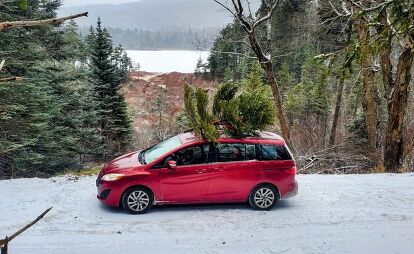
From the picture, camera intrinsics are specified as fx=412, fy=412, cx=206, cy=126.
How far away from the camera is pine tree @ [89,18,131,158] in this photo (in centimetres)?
2819

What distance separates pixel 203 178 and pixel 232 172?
26.2 inches

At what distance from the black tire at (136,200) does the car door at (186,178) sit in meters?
0.36

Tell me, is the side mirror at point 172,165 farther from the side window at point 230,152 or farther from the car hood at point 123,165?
the side window at point 230,152

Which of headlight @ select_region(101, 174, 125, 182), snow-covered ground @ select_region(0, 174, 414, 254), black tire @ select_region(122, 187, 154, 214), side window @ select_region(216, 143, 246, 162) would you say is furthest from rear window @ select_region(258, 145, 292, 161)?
headlight @ select_region(101, 174, 125, 182)

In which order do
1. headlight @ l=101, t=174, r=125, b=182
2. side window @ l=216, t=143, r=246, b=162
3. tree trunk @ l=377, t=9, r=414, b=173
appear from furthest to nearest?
tree trunk @ l=377, t=9, r=414, b=173, side window @ l=216, t=143, r=246, b=162, headlight @ l=101, t=174, r=125, b=182

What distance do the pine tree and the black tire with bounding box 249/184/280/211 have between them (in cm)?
1978

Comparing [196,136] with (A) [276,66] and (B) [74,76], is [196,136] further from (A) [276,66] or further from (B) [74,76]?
(A) [276,66]

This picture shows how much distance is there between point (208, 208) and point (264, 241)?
1867 mm

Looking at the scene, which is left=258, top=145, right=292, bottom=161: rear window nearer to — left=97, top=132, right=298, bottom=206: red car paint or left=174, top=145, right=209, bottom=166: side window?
left=97, top=132, right=298, bottom=206: red car paint

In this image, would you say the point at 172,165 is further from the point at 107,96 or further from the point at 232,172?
the point at 107,96

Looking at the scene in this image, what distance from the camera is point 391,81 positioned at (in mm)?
14586

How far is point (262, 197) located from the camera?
929 centimetres

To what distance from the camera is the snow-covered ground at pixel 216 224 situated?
7.65m

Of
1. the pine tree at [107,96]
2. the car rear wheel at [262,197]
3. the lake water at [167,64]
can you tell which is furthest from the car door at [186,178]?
the lake water at [167,64]
